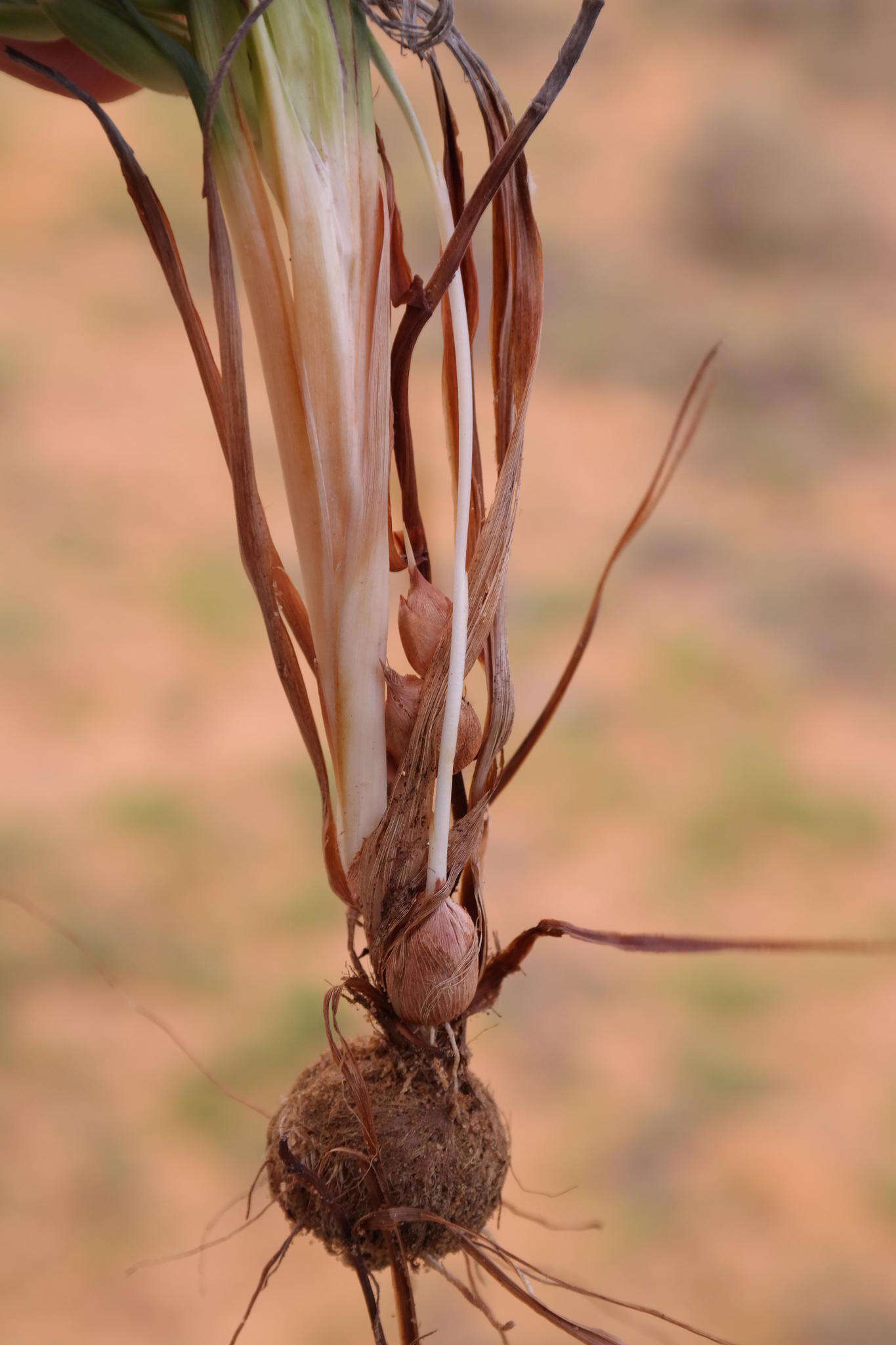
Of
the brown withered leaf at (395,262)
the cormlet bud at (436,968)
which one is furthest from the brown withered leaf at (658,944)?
the brown withered leaf at (395,262)

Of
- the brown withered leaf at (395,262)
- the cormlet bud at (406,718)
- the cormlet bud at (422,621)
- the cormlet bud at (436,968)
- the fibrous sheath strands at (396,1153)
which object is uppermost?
the brown withered leaf at (395,262)

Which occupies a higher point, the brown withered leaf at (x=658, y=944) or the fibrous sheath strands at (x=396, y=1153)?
the brown withered leaf at (x=658, y=944)

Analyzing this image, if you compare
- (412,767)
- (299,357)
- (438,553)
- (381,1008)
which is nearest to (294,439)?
(299,357)

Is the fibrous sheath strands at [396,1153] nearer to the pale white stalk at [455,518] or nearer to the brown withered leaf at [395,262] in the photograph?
the pale white stalk at [455,518]

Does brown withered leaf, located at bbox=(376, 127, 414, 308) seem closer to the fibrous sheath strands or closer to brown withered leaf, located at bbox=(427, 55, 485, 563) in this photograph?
brown withered leaf, located at bbox=(427, 55, 485, 563)
